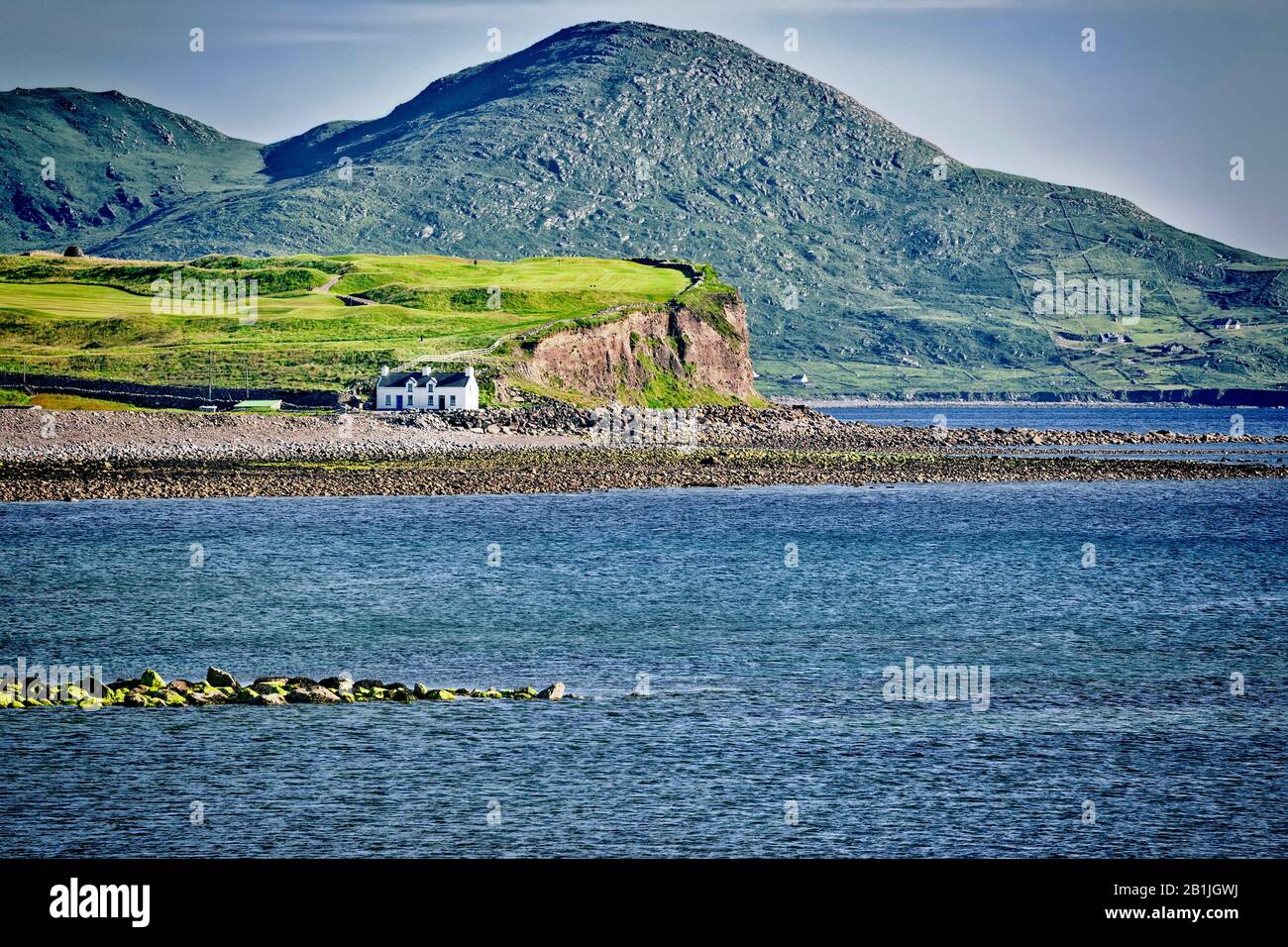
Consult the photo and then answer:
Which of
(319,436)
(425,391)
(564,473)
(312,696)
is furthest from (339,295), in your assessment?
(312,696)

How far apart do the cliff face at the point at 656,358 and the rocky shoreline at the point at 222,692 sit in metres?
107

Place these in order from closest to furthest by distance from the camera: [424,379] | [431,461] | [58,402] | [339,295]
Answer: [431,461] < [58,402] < [424,379] < [339,295]

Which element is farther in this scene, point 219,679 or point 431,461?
point 431,461

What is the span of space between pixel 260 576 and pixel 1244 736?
1314 inches

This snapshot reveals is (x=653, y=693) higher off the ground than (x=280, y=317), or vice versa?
(x=280, y=317)

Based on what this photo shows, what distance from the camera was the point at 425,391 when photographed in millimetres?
120625

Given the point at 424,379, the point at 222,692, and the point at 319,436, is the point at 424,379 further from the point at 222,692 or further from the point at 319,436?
the point at 222,692

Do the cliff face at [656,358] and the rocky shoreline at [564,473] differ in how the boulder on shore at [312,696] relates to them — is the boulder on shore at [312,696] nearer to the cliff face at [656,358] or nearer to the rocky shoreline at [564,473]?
the rocky shoreline at [564,473]

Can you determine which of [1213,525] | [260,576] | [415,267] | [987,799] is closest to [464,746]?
[987,799]

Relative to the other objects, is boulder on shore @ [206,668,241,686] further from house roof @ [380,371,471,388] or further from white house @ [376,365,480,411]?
house roof @ [380,371,471,388]

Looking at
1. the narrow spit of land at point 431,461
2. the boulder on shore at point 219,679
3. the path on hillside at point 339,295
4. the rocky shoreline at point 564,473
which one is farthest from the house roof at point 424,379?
the boulder on shore at point 219,679

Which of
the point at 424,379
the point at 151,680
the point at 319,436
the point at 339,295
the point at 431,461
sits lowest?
the point at 151,680

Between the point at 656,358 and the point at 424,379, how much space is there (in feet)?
132

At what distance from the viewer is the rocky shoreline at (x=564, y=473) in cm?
7862
